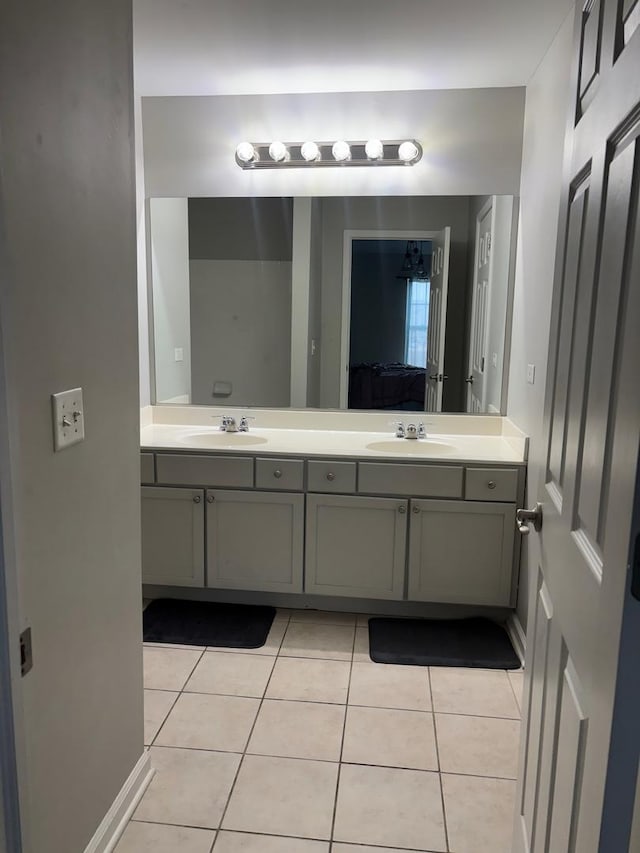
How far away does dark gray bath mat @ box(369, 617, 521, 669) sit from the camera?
8.41 feet

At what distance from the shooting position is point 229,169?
3119mm

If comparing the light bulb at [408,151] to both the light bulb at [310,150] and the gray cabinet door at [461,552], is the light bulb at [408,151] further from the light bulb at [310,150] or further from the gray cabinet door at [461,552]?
the gray cabinet door at [461,552]

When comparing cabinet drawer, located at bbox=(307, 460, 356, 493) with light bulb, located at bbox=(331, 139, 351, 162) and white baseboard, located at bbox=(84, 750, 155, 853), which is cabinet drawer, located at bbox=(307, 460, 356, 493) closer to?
white baseboard, located at bbox=(84, 750, 155, 853)

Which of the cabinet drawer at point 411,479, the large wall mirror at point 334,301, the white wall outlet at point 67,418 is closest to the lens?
the white wall outlet at point 67,418

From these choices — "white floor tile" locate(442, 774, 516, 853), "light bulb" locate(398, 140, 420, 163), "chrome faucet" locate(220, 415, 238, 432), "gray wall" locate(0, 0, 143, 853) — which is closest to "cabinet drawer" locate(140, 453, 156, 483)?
"chrome faucet" locate(220, 415, 238, 432)

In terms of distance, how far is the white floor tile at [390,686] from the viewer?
2.29 m

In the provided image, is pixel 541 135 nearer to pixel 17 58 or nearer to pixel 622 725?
pixel 17 58

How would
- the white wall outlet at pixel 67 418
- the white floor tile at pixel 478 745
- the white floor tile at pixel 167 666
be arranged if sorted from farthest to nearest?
the white floor tile at pixel 167 666 < the white floor tile at pixel 478 745 < the white wall outlet at pixel 67 418

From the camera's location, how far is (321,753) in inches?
79.2

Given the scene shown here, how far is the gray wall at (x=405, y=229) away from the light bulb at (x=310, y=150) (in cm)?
21

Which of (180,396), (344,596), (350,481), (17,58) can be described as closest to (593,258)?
(17,58)

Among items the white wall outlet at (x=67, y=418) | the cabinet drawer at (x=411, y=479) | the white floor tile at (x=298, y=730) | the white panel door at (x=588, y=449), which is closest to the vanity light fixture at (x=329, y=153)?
the cabinet drawer at (x=411, y=479)

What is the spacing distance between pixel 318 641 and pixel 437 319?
158cm

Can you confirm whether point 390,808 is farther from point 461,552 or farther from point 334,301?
point 334,301
